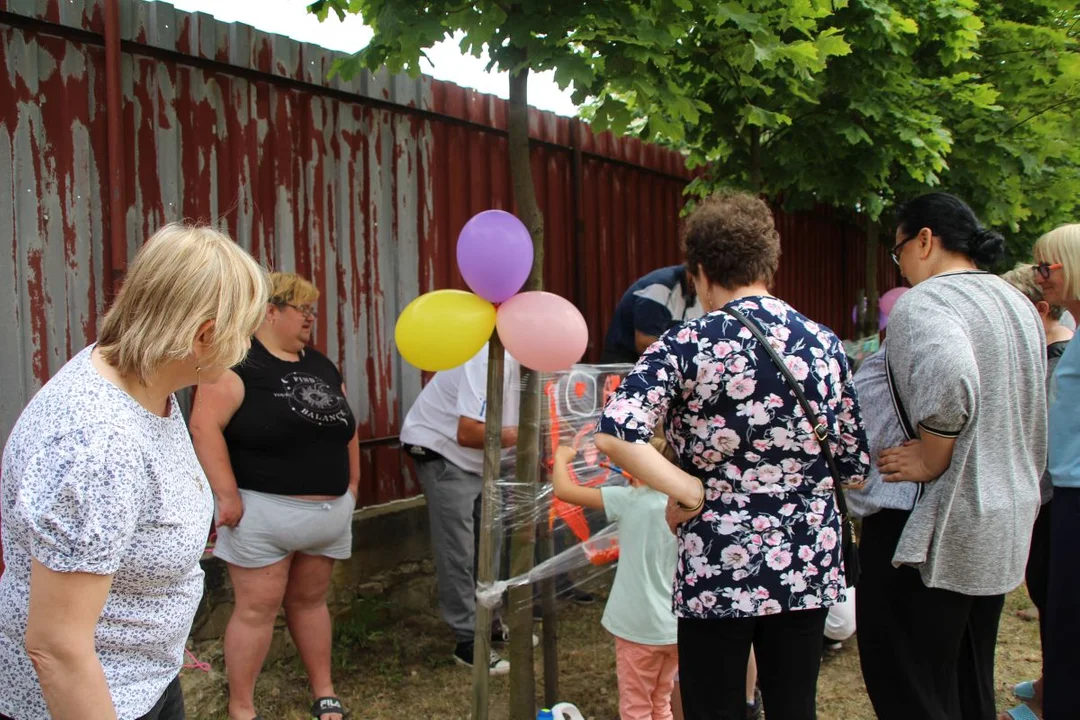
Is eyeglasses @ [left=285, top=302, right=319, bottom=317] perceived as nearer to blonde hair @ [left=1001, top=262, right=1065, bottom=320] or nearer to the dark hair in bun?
the dark hair in bun

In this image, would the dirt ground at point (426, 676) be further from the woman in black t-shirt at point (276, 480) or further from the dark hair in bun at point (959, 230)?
the dark hair in bun at point (959, 230)

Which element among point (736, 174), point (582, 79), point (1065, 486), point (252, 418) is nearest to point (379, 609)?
point (252, 418)

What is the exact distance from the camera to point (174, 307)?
1574 millimetres

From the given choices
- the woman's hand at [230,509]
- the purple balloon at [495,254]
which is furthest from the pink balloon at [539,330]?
the woman's hand at [230,509]

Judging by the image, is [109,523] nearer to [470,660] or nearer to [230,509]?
[230,509]

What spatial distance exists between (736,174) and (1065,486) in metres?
3.56

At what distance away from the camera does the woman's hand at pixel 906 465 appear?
250 centimetres

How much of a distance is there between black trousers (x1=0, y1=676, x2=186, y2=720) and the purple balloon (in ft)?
5.01

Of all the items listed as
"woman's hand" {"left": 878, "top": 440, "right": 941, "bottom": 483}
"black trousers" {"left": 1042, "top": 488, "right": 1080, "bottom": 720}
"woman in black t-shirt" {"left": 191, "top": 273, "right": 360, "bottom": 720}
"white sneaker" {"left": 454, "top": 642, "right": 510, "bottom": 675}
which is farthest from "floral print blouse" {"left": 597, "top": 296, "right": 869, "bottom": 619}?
"white sneaker" {"left": 454, "top": 642, "right": 510, "bottom": 675}

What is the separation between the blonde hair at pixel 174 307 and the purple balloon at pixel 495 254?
50.6 inches

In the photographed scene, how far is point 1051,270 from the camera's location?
10.1 ft

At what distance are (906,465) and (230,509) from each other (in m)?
2.37

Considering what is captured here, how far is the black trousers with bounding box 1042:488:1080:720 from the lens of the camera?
2.52 metres

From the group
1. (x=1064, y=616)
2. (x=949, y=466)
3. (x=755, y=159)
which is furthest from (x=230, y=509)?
(x=755, y=159)
